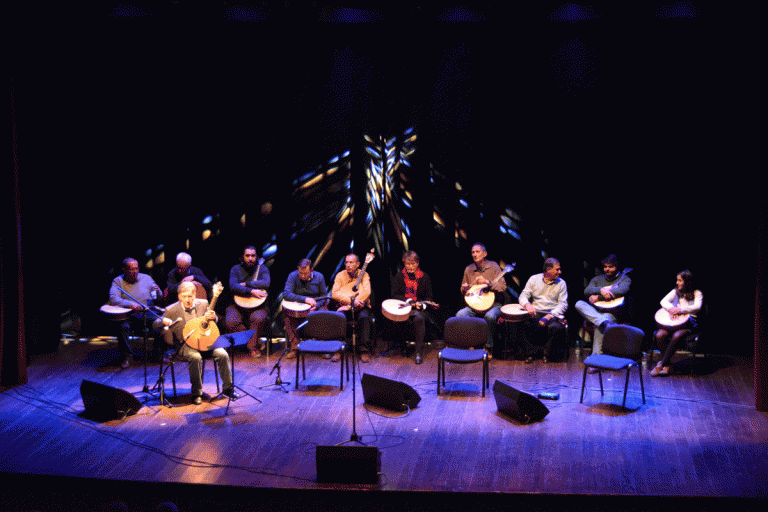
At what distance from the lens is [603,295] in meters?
8.41

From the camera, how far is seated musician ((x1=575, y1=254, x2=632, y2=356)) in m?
8.34

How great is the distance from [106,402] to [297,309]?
8.56 feet

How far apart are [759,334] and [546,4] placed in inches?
160

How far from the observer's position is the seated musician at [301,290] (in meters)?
8.87

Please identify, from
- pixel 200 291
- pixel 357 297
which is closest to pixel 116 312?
Result: pixel 200 291

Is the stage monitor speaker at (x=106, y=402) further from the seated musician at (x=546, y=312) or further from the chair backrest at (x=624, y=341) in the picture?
the chair backrest at (x=624, y=341)

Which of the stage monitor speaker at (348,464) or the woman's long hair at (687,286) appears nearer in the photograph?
the stage monitor speaker at (348,464)

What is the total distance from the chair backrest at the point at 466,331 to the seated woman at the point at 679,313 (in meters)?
2.10

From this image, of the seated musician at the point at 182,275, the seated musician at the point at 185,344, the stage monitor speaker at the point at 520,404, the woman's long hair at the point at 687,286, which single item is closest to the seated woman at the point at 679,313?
the woman's long hair at the point at 687,286

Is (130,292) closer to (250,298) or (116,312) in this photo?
(116,312)

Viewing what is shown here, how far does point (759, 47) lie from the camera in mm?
6703

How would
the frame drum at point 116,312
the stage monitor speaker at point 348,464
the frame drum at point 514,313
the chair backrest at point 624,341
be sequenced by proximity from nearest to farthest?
1. the stage monitor speaker at point 348,464
2. the chair backrest at point 624,341
3. the frame drum at point 116,312
4. the frame drum at point 514,313

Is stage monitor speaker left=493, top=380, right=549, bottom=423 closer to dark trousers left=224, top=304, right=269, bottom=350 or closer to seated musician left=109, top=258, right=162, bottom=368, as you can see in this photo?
dark trousers left=224, top=304, right=269, bottom=350

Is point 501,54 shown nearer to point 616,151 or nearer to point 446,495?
point 616,151
